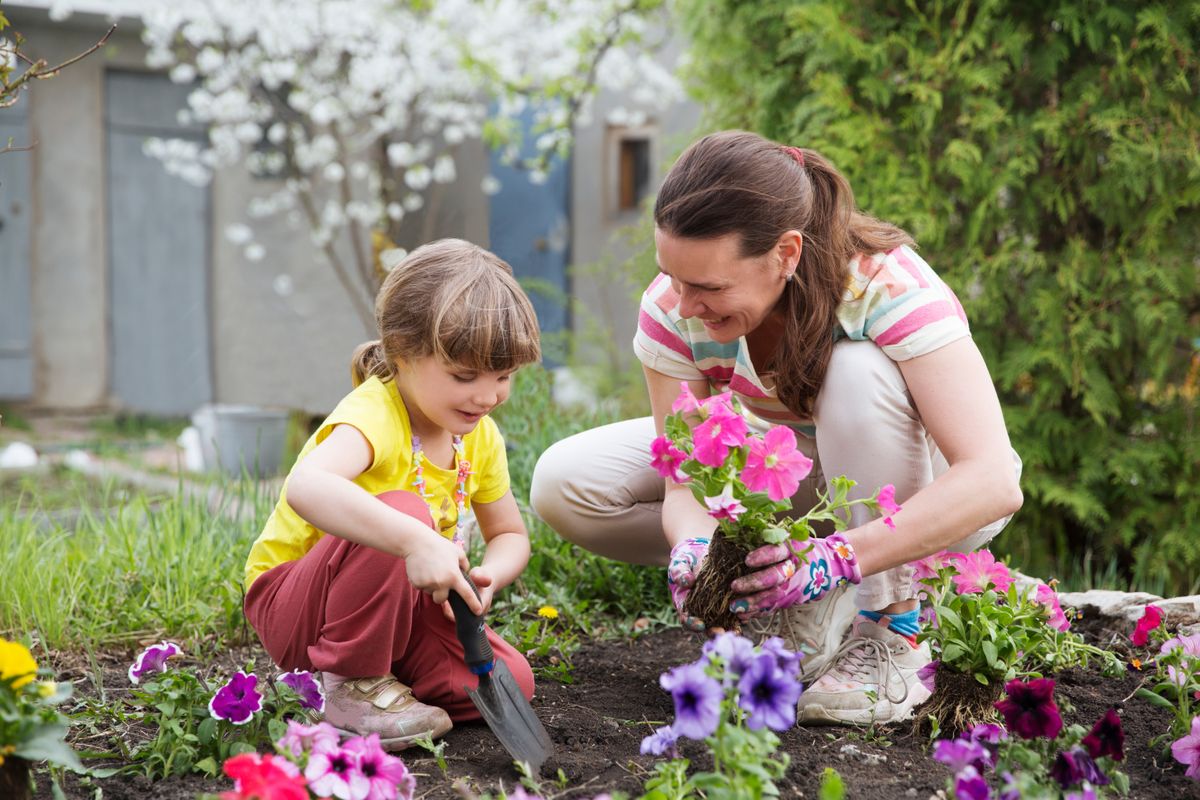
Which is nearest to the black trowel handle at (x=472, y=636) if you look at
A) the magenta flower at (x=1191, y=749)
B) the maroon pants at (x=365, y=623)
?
the maroon pants at (x=365, y=623)

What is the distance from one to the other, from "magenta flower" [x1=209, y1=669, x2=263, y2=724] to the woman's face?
933 millimetres

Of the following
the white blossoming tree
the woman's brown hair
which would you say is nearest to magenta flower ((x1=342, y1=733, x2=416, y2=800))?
the woman's brown hair

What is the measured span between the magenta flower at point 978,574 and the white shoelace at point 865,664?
27cm

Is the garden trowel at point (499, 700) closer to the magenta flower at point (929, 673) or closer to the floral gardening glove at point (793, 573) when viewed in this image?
the floral gardening glove at point (793, 573)

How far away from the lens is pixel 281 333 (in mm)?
7402

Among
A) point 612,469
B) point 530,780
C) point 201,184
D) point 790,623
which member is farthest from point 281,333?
point 530,780

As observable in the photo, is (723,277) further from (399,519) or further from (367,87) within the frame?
(367,87)

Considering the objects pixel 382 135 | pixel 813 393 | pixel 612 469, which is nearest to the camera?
pixel 813 393

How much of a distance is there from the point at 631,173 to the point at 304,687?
6685 millimetres

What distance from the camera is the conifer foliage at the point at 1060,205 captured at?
3125mm

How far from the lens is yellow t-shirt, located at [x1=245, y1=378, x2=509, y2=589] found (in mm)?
1822

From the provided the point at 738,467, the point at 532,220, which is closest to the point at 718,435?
the point at 738,467

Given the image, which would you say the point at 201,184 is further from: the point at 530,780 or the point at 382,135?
the point at 530,780

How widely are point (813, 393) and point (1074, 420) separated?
1.65 metres
